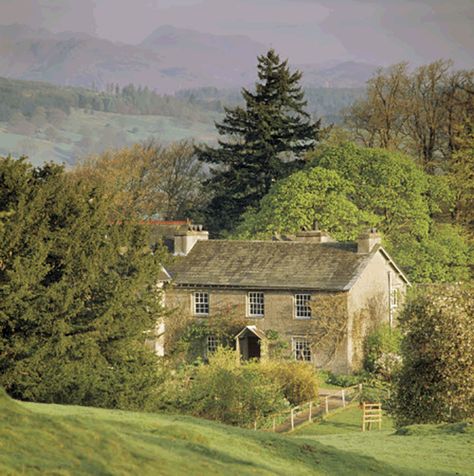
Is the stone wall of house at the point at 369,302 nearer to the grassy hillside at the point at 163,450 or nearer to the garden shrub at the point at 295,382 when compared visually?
the garden shrub at the point at 295,382

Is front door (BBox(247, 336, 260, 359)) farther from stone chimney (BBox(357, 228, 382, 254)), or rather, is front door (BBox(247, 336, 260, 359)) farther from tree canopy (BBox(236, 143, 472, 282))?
tree canopy (BBox(236, 143, 472, 282))

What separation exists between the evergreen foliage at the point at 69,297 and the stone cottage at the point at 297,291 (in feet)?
53.1

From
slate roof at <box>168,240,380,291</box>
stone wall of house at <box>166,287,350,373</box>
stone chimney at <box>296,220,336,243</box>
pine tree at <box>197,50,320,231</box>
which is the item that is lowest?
stone wall of house at <box>166,287,350,373</box>

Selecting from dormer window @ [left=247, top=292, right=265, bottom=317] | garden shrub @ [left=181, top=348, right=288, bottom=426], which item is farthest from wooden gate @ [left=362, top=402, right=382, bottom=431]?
dormer window @ [left=247, top=292, right=265, bottom=317]

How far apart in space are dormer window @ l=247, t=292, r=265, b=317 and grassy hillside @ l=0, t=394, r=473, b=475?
31.3 m

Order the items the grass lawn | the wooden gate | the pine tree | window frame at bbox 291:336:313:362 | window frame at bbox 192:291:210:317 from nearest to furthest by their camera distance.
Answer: the grass lawn → the wooden gate → window frame at bbox 291:336:313:362 → window frame at bbox 192:291:210:317 → the pine tree

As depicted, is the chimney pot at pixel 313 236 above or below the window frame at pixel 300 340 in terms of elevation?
above

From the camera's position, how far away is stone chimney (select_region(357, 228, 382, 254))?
59.0m

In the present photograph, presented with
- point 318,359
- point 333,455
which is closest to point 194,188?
point 318,359

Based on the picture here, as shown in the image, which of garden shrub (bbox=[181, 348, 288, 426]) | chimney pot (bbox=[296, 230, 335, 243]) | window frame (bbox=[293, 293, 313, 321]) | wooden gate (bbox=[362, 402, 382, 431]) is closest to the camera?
garden shrub (bbox=[181, 348, 288, 426])

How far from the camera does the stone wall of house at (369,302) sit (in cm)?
5875

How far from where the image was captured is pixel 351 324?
193 ft

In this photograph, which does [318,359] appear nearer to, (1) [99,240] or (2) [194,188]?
(1) [99,240]

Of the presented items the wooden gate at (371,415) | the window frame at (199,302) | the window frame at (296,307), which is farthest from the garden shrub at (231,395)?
the window frame at (199,302)
